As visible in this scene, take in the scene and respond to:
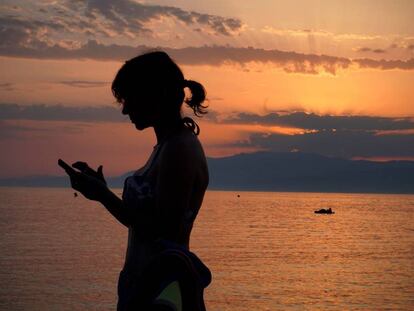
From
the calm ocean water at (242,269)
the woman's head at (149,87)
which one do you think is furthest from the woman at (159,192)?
the calm ocean water at (242,269)

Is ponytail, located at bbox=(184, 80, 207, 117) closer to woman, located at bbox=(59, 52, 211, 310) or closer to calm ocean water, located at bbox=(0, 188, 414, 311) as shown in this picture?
woman, located at bbox=(59, 52, 211, 310)

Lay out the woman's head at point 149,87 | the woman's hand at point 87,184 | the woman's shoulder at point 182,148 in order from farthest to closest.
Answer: the woman's head at point 149,87, the woman's shoulder at point 182,148, the woman's hand at point 87,184

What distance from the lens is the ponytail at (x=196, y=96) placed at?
332 cm

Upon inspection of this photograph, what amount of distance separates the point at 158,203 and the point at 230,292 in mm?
35970

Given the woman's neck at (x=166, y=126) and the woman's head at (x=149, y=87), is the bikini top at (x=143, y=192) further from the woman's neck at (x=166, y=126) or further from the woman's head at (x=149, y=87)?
the woman's head at (x=149, y=87)

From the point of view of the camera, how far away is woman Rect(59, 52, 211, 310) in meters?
2.80

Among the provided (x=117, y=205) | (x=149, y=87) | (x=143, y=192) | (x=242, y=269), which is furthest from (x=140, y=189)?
(x=242, y=269)

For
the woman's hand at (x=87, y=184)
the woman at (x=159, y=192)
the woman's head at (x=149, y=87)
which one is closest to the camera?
the woman at (x=159, y=192)

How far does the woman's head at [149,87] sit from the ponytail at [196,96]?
0.27ft

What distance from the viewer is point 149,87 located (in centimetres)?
316

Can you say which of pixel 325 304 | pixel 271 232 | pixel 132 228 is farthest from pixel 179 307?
pixel 271 232

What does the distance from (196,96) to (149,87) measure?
1.01 feet

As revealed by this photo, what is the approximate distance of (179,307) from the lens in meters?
2.73

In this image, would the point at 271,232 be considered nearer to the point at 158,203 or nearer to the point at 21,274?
the point at 21,274
